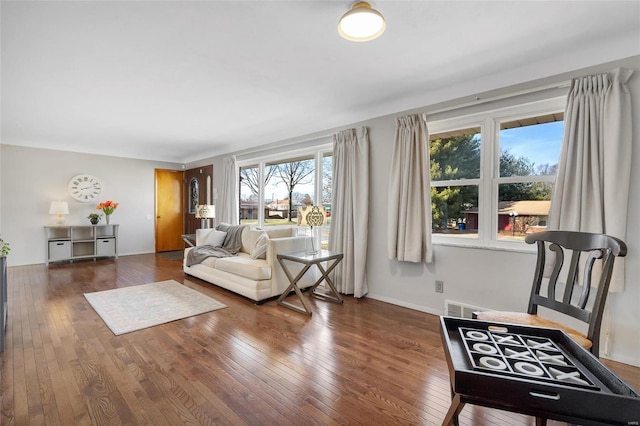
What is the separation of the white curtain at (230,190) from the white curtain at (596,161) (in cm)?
512

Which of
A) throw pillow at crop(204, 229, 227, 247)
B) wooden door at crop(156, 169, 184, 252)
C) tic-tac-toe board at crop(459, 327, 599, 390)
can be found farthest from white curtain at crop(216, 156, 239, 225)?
tic-tac-toe board at crop(459, 327, 599, 390)

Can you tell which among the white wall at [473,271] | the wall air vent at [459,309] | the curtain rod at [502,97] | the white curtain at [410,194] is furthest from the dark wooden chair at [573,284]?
the curtain rod at [502,97]

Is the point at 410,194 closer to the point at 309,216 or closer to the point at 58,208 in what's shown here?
the point at 309,216

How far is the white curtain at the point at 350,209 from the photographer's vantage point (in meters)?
3.76

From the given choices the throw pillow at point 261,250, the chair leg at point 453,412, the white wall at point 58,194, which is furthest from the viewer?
the white wall at point 58,194

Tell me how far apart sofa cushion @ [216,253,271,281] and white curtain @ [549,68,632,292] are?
2918 millimetres

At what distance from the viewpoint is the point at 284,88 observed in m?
3.18

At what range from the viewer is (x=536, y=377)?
0.89 metres

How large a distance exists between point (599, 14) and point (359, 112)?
7.57 feet

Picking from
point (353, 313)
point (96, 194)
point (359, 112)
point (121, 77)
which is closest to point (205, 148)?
point (96, 194)

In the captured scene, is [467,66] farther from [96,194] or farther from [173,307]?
[96,194]

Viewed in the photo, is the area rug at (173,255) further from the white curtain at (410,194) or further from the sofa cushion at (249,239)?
the white curtain at (410,194)

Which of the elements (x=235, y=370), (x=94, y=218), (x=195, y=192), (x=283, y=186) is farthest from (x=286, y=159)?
(x=94, y=218)

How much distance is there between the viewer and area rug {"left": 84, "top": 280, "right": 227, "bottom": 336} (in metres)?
2.98
